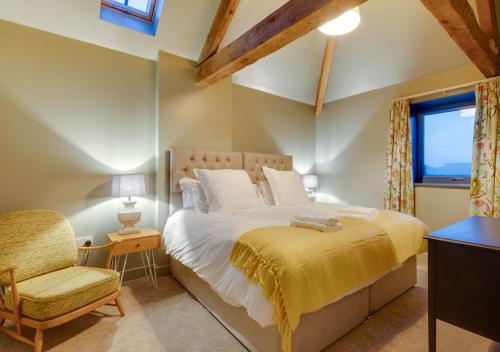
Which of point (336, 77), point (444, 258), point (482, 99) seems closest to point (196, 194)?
point (444, 258)

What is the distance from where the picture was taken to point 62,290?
1.64 meters

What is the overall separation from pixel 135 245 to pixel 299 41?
349 centimetres

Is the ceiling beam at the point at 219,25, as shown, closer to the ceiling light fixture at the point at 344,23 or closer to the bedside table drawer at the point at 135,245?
the ceiling light fixture at the point at 344,23

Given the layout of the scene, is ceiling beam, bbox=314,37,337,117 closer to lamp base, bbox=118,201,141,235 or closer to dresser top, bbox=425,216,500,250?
dresser top, bbox=425,216,500,250

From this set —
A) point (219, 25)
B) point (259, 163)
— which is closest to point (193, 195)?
point (259, 163)

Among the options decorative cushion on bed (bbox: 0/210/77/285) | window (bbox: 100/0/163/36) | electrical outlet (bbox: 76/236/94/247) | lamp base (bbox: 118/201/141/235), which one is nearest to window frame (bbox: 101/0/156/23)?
window (bbox: 100/0/163/36)

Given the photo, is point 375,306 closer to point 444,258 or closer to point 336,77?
point 444,258

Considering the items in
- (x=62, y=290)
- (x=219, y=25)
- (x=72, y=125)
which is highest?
(x=219, y=25)

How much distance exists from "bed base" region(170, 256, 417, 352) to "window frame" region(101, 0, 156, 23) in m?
2.77

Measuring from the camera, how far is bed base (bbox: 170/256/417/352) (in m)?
1.47

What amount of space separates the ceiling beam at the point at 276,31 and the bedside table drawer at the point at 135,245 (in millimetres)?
1901

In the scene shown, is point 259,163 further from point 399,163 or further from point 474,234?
point 474,234

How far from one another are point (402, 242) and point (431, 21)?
2789 mm

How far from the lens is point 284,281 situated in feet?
4.17
